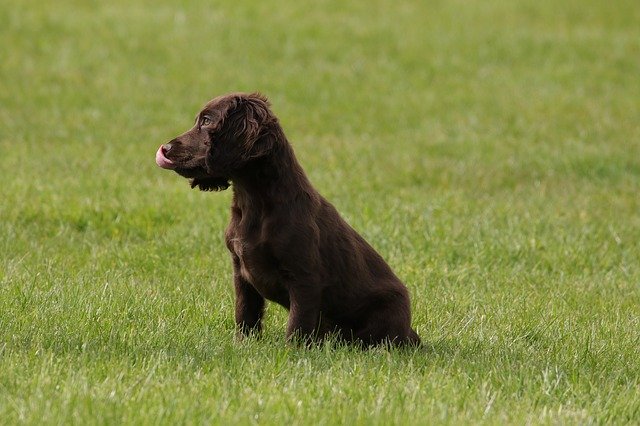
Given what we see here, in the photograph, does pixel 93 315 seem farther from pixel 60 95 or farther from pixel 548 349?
pixel 60 95

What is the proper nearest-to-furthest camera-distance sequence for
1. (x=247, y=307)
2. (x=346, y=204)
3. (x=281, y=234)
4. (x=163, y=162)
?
1. (x=163, y=162)
2. (x=281, y=234)
3. (x=247, y=307)
4. (x=346, y=204)

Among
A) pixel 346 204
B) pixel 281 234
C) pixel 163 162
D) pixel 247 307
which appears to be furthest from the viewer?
pixel 346 204

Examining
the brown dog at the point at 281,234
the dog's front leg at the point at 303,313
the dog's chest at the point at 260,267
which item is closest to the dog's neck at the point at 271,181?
the brown dog at the point at 281,234

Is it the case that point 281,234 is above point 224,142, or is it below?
below

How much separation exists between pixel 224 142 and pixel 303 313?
37.4 inches

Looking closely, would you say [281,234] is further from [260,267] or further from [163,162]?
[163,162]

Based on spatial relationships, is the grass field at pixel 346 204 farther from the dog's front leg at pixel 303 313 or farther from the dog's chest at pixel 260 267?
the dog's chest at pixel 260 267

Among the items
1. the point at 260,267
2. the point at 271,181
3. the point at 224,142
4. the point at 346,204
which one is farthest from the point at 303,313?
the point at 346,204

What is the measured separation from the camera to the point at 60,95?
49.5 feet

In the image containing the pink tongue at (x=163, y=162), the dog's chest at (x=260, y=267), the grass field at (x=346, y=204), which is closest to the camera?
the grass field at (x=346, y=204)

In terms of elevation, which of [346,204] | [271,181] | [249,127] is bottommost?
[346,204]

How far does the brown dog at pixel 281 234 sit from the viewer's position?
18.0 feet

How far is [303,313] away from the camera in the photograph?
561 cm

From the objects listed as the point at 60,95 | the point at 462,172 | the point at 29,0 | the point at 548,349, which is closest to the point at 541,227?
→ the point at 462,172
